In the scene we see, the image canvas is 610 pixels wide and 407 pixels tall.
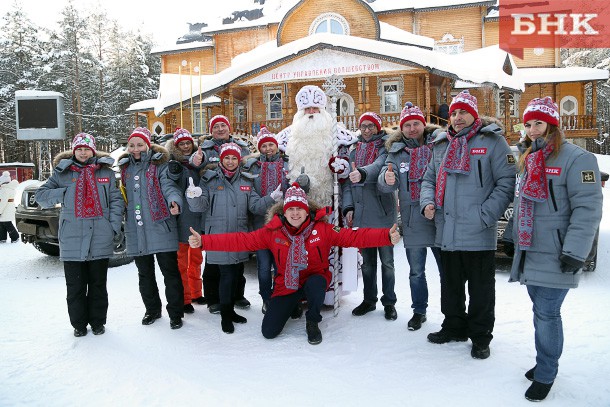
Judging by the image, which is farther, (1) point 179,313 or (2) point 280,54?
(2) point 280,54

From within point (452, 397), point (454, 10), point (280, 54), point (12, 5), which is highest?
point (12, 5)

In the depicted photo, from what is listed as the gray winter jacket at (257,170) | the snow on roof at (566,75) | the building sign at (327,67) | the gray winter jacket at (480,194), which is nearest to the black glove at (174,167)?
the gray winter jacket at (257,170)

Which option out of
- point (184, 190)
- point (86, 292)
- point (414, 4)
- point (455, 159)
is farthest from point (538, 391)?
point (414, 4)

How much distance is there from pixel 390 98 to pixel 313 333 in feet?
56.6

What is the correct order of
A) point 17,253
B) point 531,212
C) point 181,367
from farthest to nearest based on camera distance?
point 17,253
point 181,367
point 531,212

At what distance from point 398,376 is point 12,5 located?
4162 centimetres

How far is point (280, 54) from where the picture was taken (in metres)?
14.2

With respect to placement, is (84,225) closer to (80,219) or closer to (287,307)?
(80,219)

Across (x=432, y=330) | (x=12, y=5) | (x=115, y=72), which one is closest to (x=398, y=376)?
(x=432, y=330)

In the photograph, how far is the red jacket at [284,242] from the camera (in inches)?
152

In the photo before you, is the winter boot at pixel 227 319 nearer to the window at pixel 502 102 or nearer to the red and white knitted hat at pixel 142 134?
the red and white knitted hat at pixel 142 134

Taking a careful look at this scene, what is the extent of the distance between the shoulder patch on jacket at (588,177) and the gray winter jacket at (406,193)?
1387 millimetres

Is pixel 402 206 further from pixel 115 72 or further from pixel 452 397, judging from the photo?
pixel 115 72

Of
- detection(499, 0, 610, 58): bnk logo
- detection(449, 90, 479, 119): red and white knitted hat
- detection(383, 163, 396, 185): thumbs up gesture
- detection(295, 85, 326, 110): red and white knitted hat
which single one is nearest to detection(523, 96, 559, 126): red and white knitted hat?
detection(449, 90, 479, 119): red and white knitted hat
